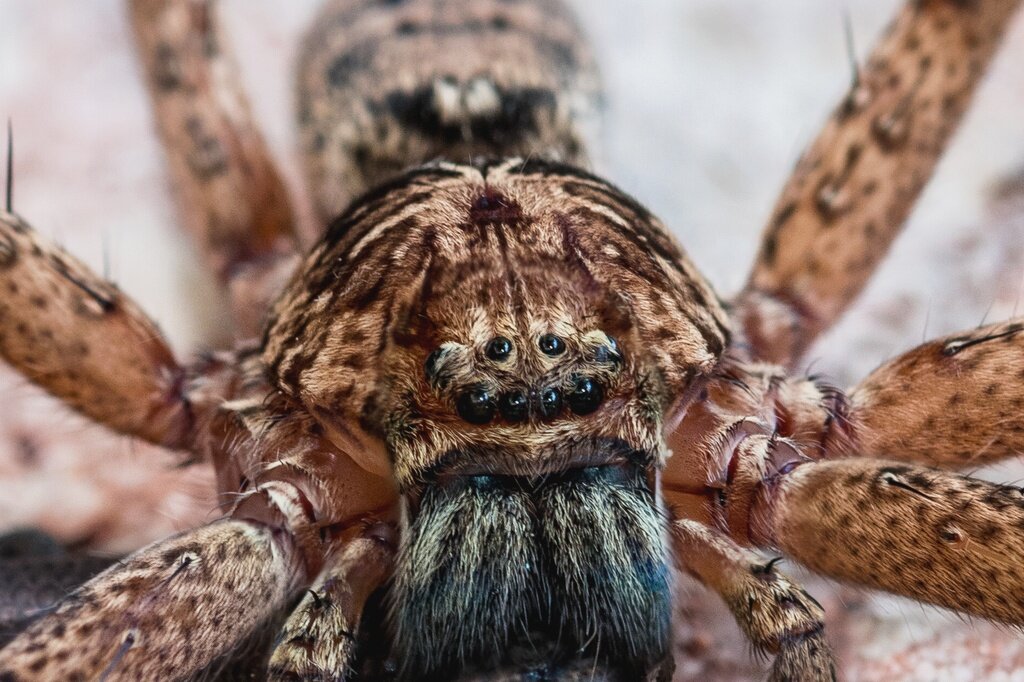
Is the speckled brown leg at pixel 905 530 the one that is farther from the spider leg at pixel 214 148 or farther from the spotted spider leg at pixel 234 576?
the spider leg at pixel 214 148

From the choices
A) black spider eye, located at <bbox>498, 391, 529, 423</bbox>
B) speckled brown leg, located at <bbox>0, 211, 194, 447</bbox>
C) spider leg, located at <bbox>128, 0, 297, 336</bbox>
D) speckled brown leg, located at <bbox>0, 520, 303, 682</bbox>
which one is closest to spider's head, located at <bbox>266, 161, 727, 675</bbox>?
black spider eye, located at <bbox>498, 391, 529, 423</bbox>

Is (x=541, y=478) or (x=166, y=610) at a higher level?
(x=541, y=478)

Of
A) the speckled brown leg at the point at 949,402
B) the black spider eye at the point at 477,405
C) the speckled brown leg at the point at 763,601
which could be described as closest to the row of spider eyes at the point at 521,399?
the black spider eye at the point at 477,405

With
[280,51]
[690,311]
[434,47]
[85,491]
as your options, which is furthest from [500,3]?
[85,491]

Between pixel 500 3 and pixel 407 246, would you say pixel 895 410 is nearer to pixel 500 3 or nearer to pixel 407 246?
pixel 407 246

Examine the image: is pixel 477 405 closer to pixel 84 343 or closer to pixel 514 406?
pixel 514 406

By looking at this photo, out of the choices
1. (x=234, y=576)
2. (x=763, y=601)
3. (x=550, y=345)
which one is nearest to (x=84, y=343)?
(x=234, y=576)
